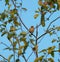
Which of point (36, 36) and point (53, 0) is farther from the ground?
point (53, 0)

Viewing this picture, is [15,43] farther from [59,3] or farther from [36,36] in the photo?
[59,3]

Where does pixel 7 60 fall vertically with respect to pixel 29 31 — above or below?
below

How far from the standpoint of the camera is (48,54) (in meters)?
3.17

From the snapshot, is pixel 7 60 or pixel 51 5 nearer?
pixel 51 5

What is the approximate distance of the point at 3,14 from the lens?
3.83 metres

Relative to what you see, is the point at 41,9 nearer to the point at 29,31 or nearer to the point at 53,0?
the point at 53,0

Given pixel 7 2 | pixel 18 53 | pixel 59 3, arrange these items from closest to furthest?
pixel 59 3, pixel 18 53, pixel 7 2

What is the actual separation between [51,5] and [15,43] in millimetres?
767

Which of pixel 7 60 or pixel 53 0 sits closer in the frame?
pixel 53 0

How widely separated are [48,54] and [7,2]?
1024mm

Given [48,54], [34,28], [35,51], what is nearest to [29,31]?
[34,28]

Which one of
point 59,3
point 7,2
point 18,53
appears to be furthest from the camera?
point 7,2

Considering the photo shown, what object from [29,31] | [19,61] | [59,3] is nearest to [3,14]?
[29,31]

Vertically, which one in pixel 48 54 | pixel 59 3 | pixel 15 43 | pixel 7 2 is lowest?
pixel 48 54
